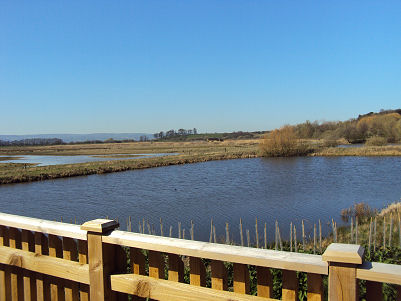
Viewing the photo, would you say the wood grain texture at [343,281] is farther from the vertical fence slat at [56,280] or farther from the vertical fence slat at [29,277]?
the vertical fence slat at [29,277]

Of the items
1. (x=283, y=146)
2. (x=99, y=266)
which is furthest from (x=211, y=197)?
(x=283, y=146)

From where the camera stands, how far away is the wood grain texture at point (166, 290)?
85.6 inches

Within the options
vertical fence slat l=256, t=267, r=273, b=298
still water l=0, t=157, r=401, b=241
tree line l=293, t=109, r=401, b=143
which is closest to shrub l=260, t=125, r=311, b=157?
tree line l=293, t=109, r=401, b=143

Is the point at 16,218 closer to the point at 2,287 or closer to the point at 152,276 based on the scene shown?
the point at 2,287

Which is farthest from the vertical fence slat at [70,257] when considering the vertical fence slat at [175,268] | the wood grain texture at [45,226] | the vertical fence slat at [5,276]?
the vertical fence slat at [175,268]

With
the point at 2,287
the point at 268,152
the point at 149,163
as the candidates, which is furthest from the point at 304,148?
the point at 2,287

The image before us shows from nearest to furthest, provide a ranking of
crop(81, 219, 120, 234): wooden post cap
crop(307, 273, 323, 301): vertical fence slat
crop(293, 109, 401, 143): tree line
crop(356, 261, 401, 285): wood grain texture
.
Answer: crop(356, 261, 401, 285): wood grain texture
crop(307, 273, 323, 301): vertical fence slat
crop(81, 219, 120, 234): wooden post cap
crop(293, 109, 401, 143): tree line

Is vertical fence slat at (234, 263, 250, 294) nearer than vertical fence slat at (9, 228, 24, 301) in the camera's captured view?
Yes

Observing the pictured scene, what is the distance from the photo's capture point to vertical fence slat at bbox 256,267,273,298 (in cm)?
211

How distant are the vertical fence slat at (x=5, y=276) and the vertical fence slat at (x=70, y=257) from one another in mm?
725

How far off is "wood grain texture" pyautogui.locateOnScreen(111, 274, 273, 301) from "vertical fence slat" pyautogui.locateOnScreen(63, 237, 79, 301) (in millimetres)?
479

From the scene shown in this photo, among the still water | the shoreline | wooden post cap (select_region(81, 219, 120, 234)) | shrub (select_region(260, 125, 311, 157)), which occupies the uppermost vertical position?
wooden post cap (select_region(81, 219, 120, 234))

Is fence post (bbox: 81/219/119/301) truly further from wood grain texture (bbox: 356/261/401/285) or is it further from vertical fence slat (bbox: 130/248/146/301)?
wood grain texture (bbox: 356/261/401/285)

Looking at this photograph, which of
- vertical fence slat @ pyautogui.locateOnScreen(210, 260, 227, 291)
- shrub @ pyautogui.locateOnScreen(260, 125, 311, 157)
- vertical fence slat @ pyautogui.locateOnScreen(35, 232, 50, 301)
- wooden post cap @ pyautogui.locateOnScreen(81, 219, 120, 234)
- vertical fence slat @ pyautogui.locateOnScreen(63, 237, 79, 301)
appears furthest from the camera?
shrub @ pyautogui.locateOnScreen(260, 125, 311, 157)
